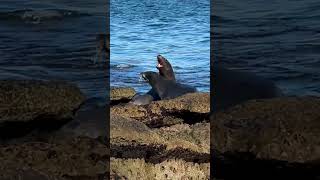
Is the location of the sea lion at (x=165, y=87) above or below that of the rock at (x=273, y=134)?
below

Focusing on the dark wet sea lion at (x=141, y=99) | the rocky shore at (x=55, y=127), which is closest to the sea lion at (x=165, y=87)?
the dark wet sea lion at (x=141, y=99)

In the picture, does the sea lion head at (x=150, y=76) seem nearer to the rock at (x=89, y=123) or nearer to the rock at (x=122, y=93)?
the rock at (x=122, y=93)

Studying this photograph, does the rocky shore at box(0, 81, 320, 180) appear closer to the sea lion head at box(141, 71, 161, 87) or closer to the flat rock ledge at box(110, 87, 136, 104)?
the flat rock ledge at box(110, 87, 136, 104)

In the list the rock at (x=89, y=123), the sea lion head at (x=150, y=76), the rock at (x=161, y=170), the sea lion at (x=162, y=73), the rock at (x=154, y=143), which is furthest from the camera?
the sea lion head at (x=150, y=76)

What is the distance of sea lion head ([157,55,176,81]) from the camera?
25.7ft

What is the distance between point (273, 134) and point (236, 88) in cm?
139

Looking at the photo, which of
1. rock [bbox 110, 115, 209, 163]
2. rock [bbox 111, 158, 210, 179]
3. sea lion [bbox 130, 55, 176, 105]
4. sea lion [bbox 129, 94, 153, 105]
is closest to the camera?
rock [bbox 111, 158, 210, 179]

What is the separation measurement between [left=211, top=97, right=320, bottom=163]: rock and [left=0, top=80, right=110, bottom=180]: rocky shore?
108 centimetres

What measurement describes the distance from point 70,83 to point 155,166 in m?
1.63

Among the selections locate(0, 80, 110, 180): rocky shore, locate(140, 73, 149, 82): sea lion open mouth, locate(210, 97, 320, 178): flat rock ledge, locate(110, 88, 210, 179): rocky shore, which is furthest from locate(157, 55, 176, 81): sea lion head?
locate(210, 97, 320, 178): flat rock ledge

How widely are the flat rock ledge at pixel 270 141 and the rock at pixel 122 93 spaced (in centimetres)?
319

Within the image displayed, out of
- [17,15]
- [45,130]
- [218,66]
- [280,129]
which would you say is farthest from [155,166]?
[17,15]

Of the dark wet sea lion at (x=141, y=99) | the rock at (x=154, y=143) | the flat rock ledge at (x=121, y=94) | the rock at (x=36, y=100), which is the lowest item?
the flat rock ledge at (x=121, y=94)

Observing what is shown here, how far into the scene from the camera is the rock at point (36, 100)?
5461 millimetres
